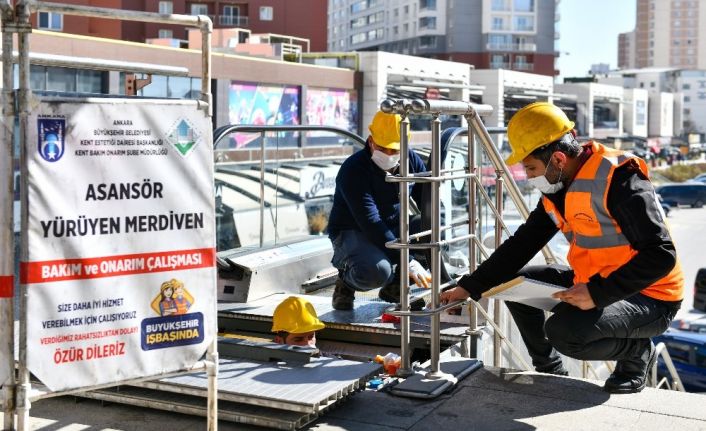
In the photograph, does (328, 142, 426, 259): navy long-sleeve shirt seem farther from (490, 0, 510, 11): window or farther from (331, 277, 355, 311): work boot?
(490, 0, 510, 11): window

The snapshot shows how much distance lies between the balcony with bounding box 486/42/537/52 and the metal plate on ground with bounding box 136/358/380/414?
102394 mm

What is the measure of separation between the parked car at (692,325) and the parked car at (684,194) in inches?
1528

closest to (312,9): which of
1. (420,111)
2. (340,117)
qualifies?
(340,117)

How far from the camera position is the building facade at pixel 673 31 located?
189 meters

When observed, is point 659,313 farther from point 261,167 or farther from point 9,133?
point 261,167

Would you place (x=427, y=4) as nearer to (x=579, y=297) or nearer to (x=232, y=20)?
(x=232, y=20)

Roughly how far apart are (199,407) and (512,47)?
10345cm

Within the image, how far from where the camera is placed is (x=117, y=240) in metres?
3.43

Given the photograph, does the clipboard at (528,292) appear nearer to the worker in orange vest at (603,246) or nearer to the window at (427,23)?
the worker in orange vest at (603,246)

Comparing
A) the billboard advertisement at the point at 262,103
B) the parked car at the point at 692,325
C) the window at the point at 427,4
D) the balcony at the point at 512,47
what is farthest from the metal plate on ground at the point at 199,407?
the window at the point at 427,4

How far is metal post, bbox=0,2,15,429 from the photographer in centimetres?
319

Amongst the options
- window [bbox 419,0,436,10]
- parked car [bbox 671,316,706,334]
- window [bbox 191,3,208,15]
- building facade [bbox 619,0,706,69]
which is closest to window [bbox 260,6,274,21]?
window [bbox 191,3,208,15]

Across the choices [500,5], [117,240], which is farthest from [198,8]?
[117,240]

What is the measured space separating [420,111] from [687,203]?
57.6 metres
